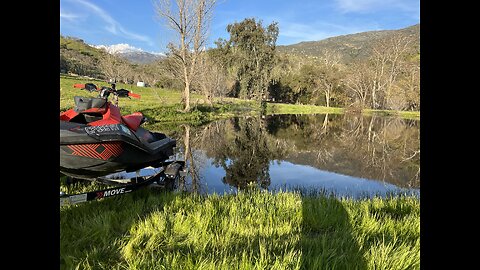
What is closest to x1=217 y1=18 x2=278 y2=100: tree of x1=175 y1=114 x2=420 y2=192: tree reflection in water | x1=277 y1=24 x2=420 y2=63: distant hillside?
x1=175 y1=114 x2=420 y2=192: tree reflection in water

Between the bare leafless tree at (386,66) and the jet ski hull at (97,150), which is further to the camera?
the bare leafless tree at (386,66)

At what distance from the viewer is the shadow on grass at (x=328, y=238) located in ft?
6.33

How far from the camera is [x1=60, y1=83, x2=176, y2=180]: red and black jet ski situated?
266 centimetres

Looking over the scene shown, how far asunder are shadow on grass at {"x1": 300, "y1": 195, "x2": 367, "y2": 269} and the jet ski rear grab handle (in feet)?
6.03

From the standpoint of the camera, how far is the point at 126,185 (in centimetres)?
323

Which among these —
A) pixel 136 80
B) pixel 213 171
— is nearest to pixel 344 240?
pixel 213 171

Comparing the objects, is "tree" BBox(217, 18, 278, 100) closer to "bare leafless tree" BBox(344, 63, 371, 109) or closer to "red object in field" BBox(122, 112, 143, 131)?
"bare leafless tree" BBox(344, 63, 371, 109)

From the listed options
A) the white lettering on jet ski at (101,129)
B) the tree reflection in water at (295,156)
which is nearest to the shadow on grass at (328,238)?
the white lettering on jet ski at (101,129)

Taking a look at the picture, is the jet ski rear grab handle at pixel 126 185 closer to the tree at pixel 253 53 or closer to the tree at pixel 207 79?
the tree at pixel 207 79

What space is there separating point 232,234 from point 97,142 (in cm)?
154

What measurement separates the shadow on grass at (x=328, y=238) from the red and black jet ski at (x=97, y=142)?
6.57 feet
